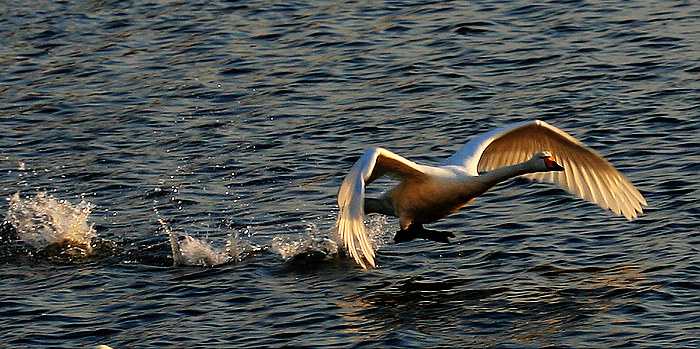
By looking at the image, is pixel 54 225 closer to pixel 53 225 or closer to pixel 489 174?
pixel 53 225

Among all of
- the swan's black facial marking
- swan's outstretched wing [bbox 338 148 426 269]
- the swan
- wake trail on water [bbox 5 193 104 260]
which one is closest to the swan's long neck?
the swan

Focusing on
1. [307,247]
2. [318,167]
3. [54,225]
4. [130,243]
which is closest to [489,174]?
[307,247]

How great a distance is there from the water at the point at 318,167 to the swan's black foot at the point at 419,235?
25cm

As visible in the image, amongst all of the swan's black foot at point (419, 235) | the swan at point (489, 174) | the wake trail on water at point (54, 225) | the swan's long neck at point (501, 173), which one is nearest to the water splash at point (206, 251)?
the wake trail on water at point (54, 225)

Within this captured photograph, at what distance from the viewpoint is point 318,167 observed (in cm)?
1383

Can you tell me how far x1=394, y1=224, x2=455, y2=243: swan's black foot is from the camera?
11172 mm

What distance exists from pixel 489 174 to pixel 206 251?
2.64m

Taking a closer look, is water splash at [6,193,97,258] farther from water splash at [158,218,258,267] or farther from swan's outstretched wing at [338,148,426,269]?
swan's outstretched wing at [338,148,426,269]

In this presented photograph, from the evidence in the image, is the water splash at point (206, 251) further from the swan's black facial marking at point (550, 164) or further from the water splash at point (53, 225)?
the swan's black facial marking at point (550, 164)

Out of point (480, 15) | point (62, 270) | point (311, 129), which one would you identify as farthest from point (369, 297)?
point (480, 15)

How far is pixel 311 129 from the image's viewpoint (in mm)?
15070

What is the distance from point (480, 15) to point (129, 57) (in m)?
4.70

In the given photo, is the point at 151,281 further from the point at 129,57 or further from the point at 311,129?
the point at 129,57

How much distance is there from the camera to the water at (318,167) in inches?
404
